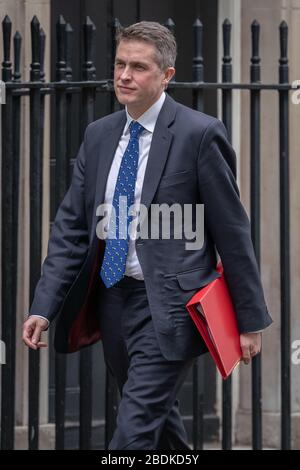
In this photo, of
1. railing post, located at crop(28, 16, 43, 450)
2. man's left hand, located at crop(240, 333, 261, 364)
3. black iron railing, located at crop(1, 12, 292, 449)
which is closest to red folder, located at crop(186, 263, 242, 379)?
man's left hand, located at crop(240, 333, 261, 364)

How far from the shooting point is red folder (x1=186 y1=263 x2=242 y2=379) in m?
5.09

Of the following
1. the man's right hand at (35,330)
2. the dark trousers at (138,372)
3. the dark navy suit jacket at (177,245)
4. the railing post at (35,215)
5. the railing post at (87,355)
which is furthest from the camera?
the railing post at (35,215)

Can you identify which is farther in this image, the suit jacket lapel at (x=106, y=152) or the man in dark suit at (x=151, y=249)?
the suit jacket lapel at (x=106, y=152)

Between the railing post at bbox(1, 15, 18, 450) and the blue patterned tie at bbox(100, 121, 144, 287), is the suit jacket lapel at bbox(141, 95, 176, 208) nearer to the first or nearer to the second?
the blue patterned tie at bbox(100, 121, 144, 287)

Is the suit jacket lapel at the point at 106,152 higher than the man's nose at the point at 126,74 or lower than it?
lower

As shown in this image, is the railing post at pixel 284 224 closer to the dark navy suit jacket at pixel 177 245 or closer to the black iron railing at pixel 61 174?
the black iron railing at pixel 61 174

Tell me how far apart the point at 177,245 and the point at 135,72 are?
679 mm

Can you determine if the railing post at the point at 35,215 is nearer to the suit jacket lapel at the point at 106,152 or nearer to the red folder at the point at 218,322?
the suit jacket lapel at the point at 106,152

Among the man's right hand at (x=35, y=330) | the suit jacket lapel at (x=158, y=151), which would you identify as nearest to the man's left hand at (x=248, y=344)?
the suit jacket lapel at (x=158, y=151)

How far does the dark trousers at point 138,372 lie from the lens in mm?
5078

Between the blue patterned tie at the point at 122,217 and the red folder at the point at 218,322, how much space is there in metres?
0.32

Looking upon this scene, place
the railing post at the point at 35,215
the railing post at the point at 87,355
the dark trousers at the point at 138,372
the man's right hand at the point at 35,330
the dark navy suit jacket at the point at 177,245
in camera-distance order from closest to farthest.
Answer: the dark trousers at the point at 138,372 → the dark navy suit jacket at the point at 177,245 → the man's right hand at the point at 35,330 → the railing post at the point at 87,355 → the railing post at the point at 35,215

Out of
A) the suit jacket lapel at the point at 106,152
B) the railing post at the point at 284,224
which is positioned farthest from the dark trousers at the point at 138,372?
the railing post at the point at 284,224

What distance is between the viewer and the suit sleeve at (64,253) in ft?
17.5
